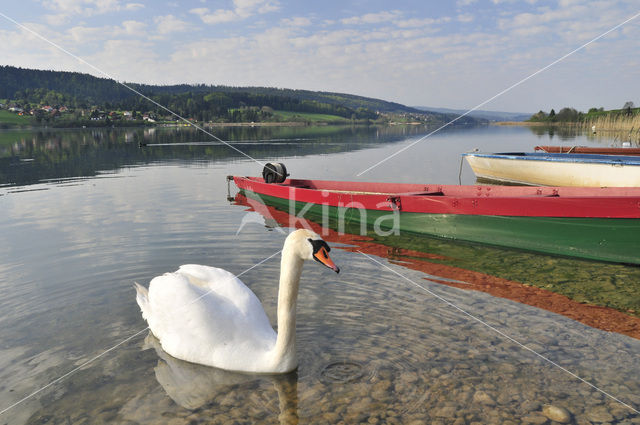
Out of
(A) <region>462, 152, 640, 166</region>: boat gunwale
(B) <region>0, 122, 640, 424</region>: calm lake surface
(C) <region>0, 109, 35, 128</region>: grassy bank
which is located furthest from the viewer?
(C) <region>0, 109, 35, 128</region>: grassy bank

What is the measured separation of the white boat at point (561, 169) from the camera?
18250 mm

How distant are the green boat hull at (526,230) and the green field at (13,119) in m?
141

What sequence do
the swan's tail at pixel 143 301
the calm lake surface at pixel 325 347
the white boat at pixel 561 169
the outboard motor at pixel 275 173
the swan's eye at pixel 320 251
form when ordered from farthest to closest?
the white boat at pixel 561 169 → the outboard motor at pixel 275 173 → the swan's tail at pixel 143 301 → the calm lake surface at pixel 325 347 → the swan's eye at pixel 320 251

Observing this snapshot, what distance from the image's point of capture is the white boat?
18250mm

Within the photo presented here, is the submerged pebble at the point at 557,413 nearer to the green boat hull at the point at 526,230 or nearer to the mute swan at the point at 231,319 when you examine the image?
the mute swan at the point at 231,319

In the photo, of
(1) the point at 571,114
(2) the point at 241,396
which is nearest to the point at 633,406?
(2) the point at 241,396

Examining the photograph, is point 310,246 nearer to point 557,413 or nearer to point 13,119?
point 557,413

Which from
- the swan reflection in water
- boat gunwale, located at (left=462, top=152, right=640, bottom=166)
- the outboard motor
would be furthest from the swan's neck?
boat gunwale, located at (left=462, top=152, right=640, bottom=166)

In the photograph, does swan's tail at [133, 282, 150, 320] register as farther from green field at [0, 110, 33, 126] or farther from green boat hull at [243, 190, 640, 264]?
green field at [0, 110, 33, 126]

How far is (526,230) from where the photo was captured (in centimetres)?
1163

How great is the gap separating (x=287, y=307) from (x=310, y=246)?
3.07 ft

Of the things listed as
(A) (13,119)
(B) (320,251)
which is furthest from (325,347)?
(A) (13,119)

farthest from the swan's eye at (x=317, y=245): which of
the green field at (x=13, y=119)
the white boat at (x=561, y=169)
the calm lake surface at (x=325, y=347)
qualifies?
the green field at (x=13, y=119)

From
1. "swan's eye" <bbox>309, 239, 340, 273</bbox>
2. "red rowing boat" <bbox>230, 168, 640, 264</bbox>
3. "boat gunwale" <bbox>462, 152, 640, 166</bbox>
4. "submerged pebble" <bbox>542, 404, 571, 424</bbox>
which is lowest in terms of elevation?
"submerged pebble" <bbox>542, 404, 571, 424</bbox>
